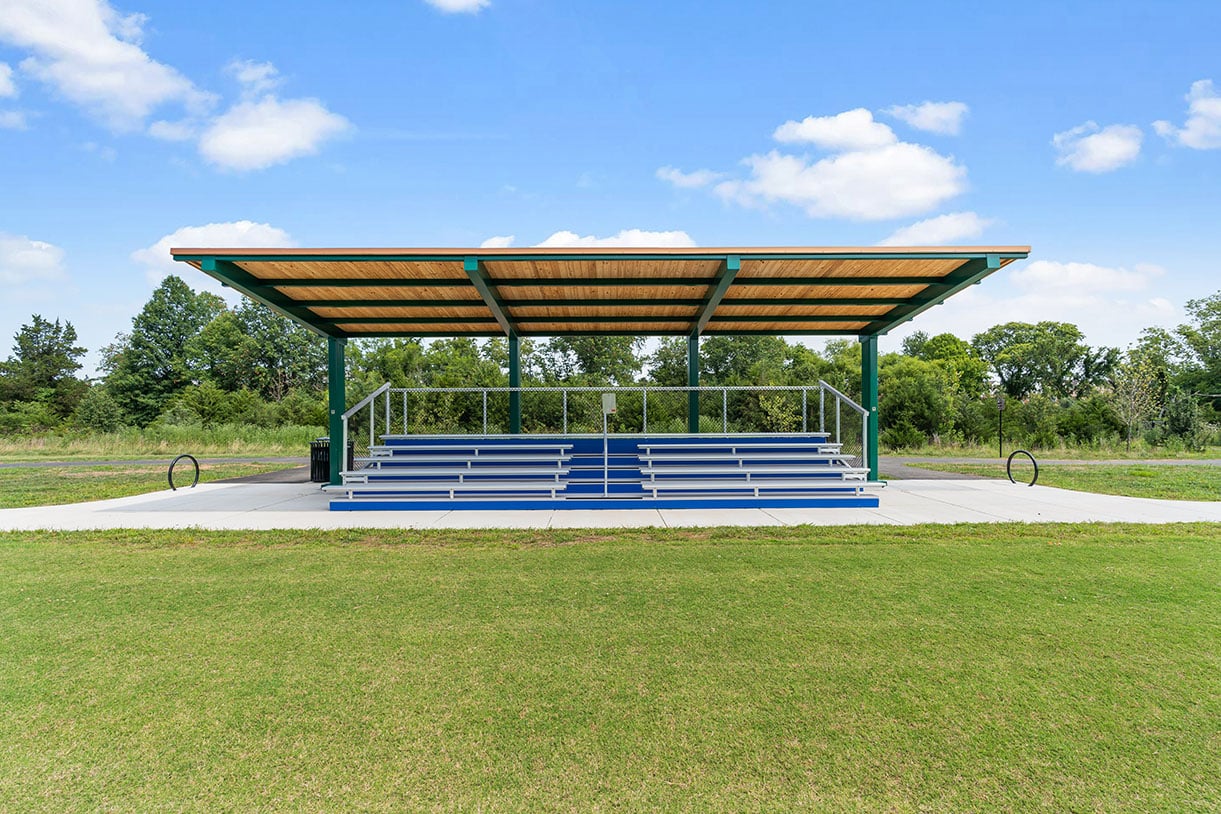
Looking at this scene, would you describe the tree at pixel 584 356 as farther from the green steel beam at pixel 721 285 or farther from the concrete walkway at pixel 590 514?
the concrete walkway at pixel 590 514

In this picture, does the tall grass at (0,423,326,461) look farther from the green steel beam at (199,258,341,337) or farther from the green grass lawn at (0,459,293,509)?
the green steel beam at (199,258,341,337)

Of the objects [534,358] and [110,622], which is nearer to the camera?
[110,622]

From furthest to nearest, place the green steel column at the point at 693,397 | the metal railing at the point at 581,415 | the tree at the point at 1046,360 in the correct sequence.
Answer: the tree at the point at 1046,360
the metal railing at the point at 581,415
the green steel column at the point at 693,397

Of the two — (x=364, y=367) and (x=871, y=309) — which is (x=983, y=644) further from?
(x=364, y=367)

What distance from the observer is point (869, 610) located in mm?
4398

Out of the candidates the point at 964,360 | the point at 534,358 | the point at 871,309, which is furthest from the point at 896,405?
the point at 964,360

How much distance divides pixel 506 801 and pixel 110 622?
3643 millimetres

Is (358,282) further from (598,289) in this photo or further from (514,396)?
(598,289)

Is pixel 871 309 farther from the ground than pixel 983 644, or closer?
farther from the ground

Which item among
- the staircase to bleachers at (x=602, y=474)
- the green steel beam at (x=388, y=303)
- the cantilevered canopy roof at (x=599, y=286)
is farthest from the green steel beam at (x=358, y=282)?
the staircase to bleachers at (x=602, y=474)

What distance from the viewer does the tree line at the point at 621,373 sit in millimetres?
26391

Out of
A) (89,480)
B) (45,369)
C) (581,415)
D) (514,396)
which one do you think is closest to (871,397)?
(581,415)

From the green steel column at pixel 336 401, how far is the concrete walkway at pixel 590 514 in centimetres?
129

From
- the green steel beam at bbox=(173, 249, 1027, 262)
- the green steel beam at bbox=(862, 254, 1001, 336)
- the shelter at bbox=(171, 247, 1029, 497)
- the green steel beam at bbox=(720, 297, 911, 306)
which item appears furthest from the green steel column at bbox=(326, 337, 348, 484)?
the green steel beam at bbox=(862, 254, 1001, 336)
